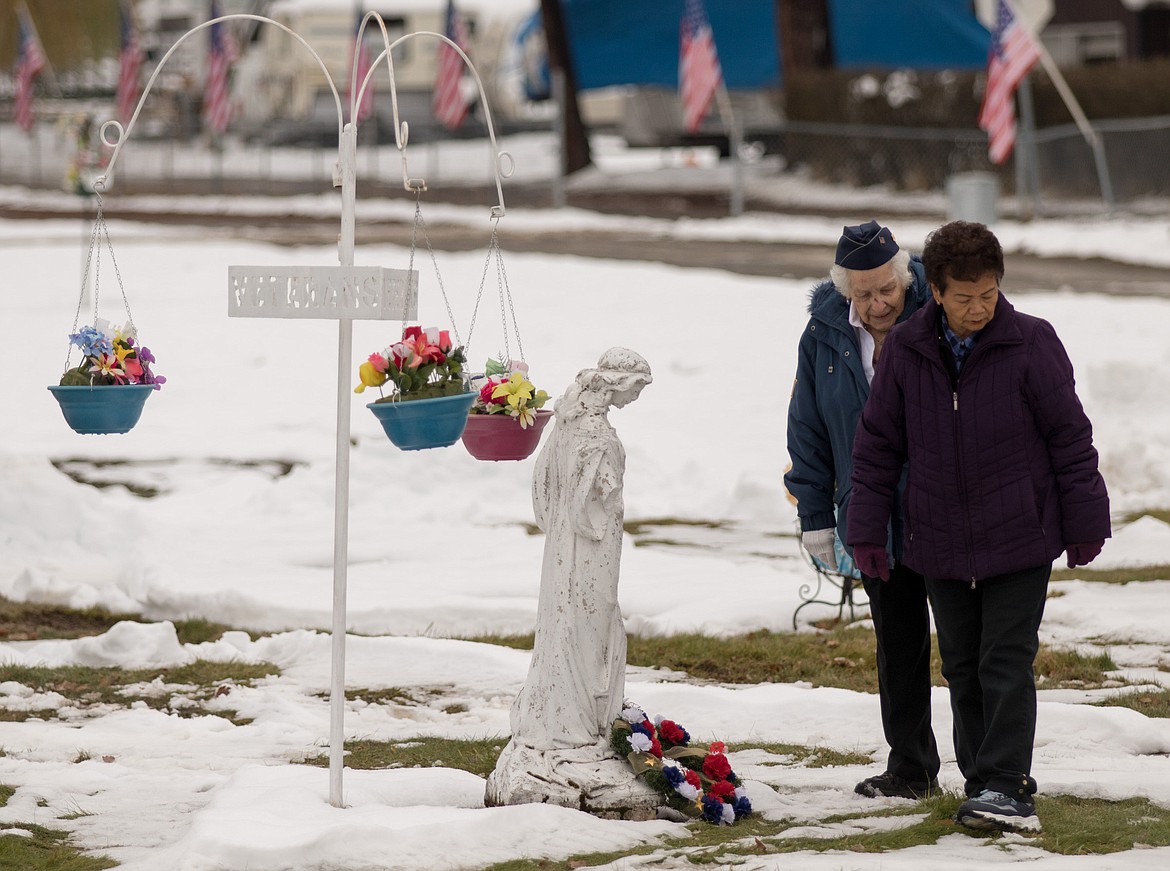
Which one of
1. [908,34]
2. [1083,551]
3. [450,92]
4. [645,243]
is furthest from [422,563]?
[908,34]

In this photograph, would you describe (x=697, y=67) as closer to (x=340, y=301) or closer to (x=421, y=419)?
(x=421, y=419)

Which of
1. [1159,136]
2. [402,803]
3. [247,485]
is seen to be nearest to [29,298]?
[247,485]

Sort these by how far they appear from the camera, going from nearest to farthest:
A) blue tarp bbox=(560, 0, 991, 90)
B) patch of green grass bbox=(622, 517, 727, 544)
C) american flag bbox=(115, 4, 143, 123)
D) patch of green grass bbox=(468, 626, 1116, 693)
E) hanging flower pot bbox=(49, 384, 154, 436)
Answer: hanging flower pot bbox=(49, 384, 154, 436) < patch of green grass bbox=(468, 626, 1116, 693) < patch of green grass bbox=(622, 517, 727, 544) < american flag bbox=(115, 4, 143, 123) < blue tarp bbox=(560, 0, 991, 90)

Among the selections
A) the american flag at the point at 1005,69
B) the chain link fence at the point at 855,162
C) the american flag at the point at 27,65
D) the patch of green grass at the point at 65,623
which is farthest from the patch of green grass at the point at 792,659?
the american flag at the point at 27,65

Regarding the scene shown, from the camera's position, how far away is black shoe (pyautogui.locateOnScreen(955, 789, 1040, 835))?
518cm

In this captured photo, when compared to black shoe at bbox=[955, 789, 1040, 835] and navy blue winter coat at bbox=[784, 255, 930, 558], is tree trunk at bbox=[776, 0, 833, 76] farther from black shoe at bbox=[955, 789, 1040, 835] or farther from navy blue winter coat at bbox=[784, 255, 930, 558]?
black shoe at bbox=[955, 789, 1040, 835]

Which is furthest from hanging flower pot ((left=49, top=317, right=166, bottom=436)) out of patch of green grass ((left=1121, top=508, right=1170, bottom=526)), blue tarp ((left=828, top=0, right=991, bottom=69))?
blue tarp ((left=828, top=0, right=991, bottom=69))

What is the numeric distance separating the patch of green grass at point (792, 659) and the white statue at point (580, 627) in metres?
2.36

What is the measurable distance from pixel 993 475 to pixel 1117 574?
4950mm

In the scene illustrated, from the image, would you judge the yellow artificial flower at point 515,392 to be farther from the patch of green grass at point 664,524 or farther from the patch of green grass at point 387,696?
the patch of green grass at point 664,524

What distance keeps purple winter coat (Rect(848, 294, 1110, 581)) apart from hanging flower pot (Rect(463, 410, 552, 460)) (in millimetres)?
1476

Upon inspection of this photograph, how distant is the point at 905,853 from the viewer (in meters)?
5.05

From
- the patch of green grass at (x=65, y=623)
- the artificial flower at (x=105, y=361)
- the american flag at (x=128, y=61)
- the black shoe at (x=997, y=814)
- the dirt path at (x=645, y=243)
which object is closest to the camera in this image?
the black shoe at (x=997, y=814)

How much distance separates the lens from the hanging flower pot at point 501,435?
625 cm
